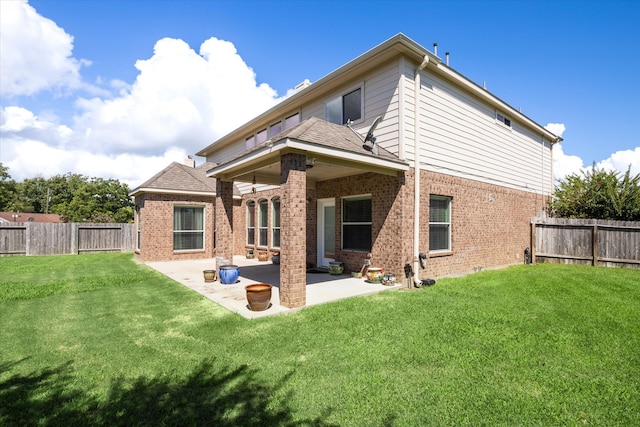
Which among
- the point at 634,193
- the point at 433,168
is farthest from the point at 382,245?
the point at 634,193

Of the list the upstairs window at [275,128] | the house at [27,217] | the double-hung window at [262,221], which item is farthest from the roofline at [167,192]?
the house at [27,217]

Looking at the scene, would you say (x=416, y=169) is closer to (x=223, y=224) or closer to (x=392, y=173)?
(x=392, y=173)

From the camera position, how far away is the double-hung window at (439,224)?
9.20m

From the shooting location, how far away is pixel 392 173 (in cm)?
811

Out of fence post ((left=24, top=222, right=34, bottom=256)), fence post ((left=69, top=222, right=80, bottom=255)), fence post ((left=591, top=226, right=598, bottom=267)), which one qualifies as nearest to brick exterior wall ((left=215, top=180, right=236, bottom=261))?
fence post ((left=69, top=222, right=80, bottom=255))

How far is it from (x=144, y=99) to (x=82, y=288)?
1250 centimetres

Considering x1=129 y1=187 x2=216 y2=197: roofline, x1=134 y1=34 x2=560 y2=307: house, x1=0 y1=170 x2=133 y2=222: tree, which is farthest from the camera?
x1=0 y1=170 x2=133 y2=222: tree

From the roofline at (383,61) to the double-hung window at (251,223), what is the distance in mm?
3717

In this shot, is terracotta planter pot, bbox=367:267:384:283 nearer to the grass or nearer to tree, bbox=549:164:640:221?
the grass

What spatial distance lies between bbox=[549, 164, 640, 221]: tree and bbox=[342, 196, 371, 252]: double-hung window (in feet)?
35.5

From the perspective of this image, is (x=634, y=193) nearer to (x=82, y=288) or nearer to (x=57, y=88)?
(x=82, y=288)

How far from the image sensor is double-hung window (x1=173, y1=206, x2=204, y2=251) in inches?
550

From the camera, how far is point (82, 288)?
26.0 feet

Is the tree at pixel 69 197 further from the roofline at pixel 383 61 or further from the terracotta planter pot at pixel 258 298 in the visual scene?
the terracotta planter pot at pixel 258 298
